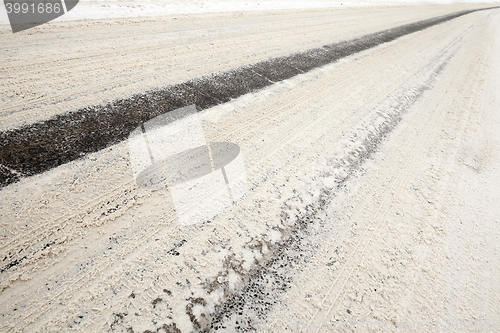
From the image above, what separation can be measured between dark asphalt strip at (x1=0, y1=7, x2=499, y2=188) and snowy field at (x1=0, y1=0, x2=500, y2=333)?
24mm

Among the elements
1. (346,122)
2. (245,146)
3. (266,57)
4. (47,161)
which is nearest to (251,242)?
(245,146)

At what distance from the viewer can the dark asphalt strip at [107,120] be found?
260cm

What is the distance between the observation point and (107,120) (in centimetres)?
326

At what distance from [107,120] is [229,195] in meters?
1.98

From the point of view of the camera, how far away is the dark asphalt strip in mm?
2598

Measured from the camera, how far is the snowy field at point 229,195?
1.84 meters

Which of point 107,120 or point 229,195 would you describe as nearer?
point 229,195

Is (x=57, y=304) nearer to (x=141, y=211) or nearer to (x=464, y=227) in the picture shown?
(x=141, y=211)

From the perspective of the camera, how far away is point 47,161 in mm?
2602

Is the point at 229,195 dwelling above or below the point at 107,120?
below

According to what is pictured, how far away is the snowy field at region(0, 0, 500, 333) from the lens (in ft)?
6.04

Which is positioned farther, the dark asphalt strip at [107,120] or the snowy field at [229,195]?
the dark asphalt strip at [107,120]

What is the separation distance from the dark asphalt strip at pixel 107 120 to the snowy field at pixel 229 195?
24 millimetres

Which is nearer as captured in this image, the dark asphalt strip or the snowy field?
the snowy field
